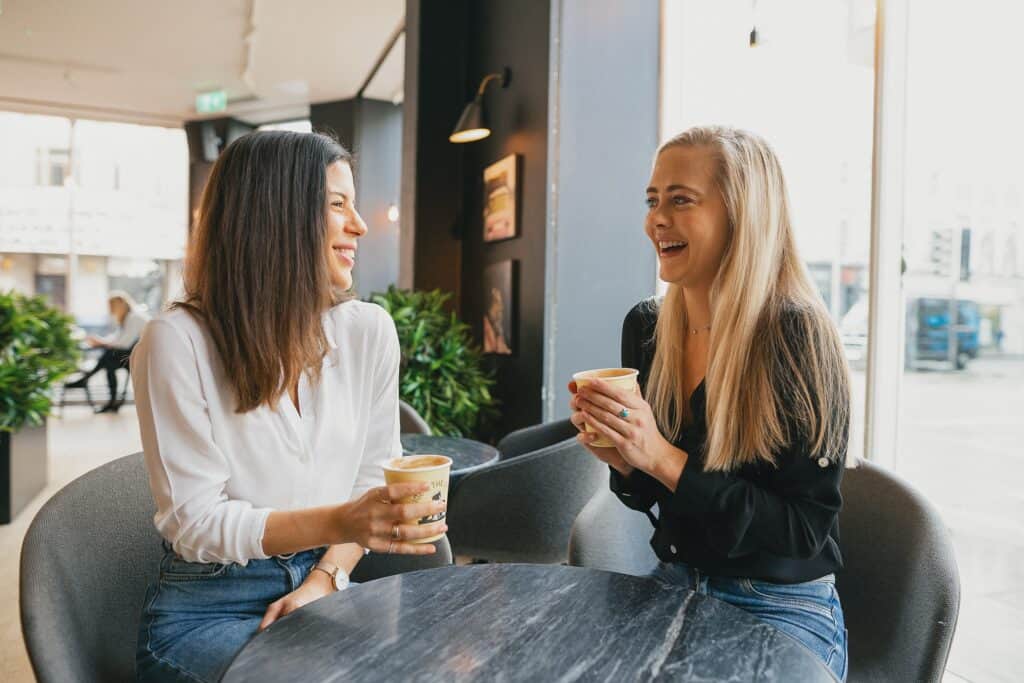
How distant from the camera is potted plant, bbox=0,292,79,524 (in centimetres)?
458

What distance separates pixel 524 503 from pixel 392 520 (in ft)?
4.76

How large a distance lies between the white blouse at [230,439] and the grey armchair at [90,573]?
0.17 metres

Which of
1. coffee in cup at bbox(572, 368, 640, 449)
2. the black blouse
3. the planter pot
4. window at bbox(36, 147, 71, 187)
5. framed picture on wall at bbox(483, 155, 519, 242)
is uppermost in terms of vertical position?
window at bbox(36, 147, 71, 187)

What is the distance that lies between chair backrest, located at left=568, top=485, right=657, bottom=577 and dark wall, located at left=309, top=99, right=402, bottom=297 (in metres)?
6.52

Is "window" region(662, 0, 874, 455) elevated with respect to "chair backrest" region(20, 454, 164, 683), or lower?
elevated

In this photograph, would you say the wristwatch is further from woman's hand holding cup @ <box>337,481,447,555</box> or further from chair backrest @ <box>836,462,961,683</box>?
chair backrest @ <box>836,462,961,683</box>

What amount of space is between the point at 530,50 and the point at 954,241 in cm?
266

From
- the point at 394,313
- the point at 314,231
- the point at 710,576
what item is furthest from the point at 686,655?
the point at 394,313

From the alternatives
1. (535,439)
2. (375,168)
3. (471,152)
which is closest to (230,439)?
(535,439)

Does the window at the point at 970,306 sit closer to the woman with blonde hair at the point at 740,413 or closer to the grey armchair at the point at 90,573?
the woman with blonde hair at the point at 740,413

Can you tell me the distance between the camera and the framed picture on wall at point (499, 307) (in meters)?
4.37


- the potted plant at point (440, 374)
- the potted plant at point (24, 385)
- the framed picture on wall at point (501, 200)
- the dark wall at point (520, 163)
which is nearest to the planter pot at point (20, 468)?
the potted plant at point (24, 385)

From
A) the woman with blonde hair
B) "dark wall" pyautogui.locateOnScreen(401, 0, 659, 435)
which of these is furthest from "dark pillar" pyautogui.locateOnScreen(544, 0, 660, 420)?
the woman with blonde hair

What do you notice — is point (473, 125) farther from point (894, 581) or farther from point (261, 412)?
point (894, 581)
